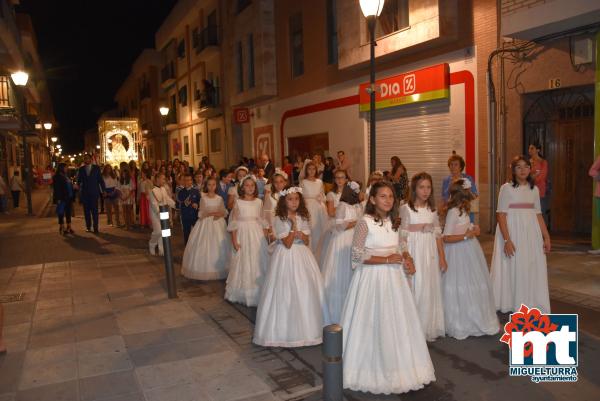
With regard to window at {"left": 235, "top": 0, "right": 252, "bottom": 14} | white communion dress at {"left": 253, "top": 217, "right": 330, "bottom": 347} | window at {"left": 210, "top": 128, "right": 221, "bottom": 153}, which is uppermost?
window at {"left": 235, "top": 0, "right": 252, "bottom": 14}

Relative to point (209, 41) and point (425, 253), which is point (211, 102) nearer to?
point (209, 41)

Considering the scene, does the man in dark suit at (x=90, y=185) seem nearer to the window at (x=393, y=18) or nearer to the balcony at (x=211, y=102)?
the window at (x=393, y=18)

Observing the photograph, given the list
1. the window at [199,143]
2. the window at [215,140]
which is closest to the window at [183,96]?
the window at [199,143]

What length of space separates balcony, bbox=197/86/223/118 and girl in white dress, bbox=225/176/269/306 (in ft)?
66.5

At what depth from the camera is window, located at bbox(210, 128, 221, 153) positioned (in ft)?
92.3

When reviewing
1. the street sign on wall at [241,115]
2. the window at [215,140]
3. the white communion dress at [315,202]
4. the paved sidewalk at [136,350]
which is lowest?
the paved sidewalk at [136,350]

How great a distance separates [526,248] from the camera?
6.07 metres

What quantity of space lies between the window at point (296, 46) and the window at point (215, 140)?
30.5 ft

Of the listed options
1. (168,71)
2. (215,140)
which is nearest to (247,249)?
(215,140)

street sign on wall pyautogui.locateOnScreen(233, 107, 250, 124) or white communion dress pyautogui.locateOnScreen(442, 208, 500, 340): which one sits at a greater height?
street sign on wall pyautogui.locateOnScreen(233, 107, 250, 124)

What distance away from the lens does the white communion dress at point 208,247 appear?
337 inches

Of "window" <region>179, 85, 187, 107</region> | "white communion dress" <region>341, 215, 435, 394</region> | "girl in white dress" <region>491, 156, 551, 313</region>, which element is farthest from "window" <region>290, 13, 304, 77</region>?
"window" <region>179, 85, 187, 107</region>

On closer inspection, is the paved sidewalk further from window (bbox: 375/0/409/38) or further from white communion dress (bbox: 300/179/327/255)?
window (bbox: 375/0/409/38)

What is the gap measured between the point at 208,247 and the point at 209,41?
807 inches
